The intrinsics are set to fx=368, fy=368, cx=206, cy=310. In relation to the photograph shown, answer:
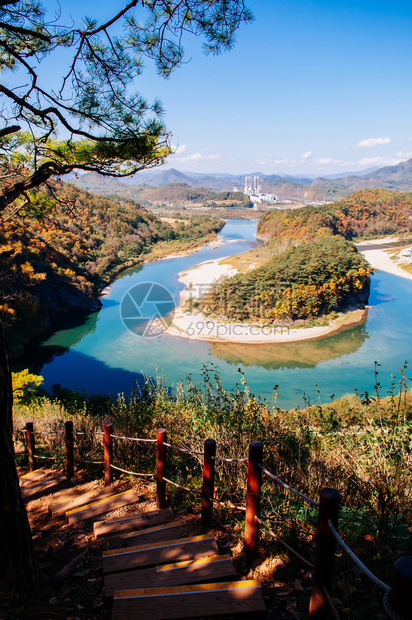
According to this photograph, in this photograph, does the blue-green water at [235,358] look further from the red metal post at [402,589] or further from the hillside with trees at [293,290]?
the red metal post at [402,589]

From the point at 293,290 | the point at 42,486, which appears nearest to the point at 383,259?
the point at 293,290

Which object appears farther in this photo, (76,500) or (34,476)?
(34,476)

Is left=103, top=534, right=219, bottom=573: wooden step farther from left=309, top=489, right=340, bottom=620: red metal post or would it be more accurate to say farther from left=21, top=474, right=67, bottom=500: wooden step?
left=21, top=474, right=67, bottom=500: wooden step

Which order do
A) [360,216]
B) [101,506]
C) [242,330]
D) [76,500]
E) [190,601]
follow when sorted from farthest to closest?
[360,216] < [242,330] < [76,500] < [101,506] < [190,601]

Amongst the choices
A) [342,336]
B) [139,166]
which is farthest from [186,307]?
[139,166]

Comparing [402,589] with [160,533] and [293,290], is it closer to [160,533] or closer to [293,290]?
[160,533]

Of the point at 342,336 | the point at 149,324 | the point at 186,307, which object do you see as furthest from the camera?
the point at 186,307

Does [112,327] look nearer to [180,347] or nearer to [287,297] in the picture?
[180,347]
